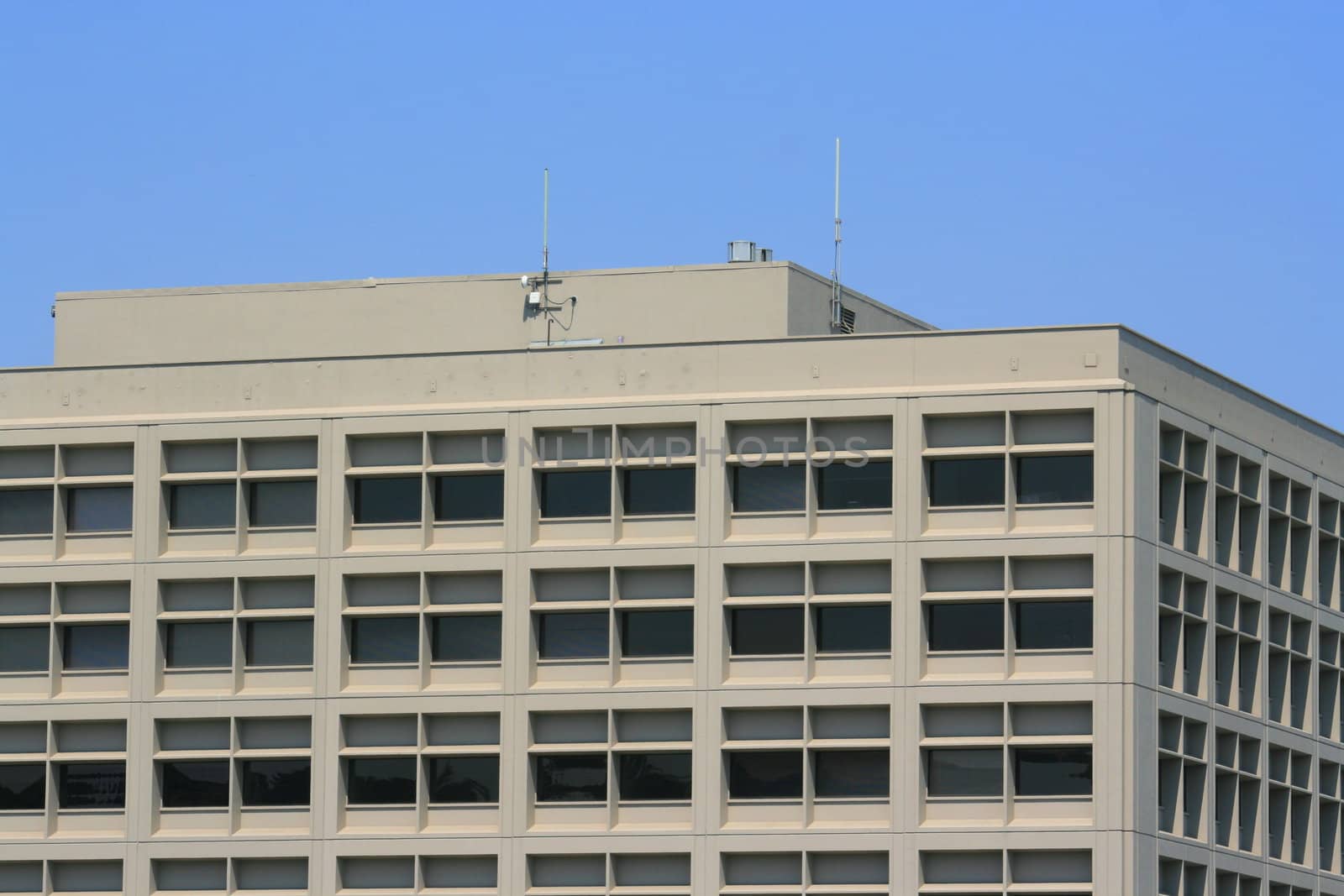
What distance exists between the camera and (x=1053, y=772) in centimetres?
8119

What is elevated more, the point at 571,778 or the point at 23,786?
the point at 571,778

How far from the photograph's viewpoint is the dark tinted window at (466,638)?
85500 millimetres

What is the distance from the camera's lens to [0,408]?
90625 millimetres

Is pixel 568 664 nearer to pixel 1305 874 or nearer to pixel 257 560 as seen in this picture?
pixel 257 560

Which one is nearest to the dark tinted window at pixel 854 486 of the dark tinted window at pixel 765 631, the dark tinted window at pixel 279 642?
the dark tinted window at pixel 765 631

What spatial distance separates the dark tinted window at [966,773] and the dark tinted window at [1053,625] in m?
3.15

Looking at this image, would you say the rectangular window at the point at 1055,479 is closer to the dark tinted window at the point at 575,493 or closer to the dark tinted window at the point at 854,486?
the dark tinted window at the point at 854,486

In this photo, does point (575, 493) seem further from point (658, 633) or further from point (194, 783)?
point (194, 783)

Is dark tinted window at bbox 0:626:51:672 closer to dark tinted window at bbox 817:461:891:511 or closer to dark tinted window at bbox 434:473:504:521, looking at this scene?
dark tinted window at bbox 434:473:504:521

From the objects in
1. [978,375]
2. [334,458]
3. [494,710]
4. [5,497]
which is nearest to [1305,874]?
[978,375]

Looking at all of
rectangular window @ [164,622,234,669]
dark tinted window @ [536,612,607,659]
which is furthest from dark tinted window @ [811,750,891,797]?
rectangular window @ [164,622,234,669]

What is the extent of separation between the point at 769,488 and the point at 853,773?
8.24 meters

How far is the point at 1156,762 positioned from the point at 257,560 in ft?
85.2

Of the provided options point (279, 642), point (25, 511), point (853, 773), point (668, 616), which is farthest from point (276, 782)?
point (853, 773)
